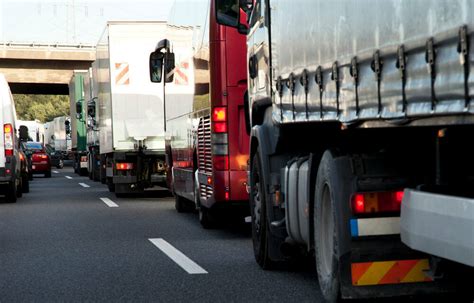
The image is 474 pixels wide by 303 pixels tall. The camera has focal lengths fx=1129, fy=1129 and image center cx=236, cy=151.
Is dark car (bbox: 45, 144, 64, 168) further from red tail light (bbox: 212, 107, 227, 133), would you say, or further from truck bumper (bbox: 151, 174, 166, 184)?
red tail light (bbox: 212, 107, 227, 133)

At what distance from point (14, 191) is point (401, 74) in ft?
58.9

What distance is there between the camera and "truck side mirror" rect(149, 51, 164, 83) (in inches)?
711

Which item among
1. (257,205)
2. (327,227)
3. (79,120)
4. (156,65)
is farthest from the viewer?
(79,120)

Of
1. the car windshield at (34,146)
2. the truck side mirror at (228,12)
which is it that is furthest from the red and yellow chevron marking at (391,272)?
the car windshield at (34,146)

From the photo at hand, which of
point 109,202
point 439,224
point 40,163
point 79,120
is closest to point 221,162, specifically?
point 439,224

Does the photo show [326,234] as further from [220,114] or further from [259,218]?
[220,114]

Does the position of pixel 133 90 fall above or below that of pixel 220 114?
above

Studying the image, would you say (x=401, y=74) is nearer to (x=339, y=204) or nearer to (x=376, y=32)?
(x=376, y=32)

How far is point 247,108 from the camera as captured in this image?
1128 centimetres

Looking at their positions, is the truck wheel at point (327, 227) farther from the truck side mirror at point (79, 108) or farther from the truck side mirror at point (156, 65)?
the truck side mirror at point (79, 108)

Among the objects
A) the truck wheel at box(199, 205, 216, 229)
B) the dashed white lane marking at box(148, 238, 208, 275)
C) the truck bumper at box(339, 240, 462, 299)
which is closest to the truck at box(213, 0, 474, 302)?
the truck bumper at box(339, 240, 462, 299)

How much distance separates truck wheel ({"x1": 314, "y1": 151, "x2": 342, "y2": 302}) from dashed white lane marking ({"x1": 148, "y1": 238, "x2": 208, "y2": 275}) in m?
2.67

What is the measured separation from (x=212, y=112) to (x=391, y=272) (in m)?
6.63

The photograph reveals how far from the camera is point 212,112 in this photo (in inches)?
516
